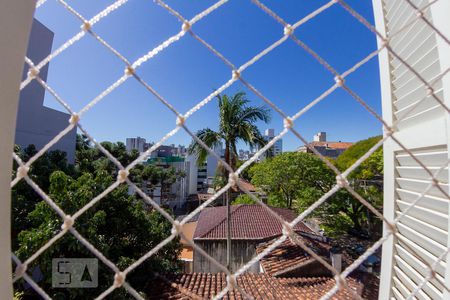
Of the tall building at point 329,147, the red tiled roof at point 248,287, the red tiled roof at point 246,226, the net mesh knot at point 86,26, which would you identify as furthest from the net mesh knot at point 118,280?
the tall building at point 329,147

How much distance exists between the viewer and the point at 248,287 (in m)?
4.10

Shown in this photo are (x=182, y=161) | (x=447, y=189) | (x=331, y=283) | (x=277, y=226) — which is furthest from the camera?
(x=182, y=161)

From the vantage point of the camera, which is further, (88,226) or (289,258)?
(289,258)

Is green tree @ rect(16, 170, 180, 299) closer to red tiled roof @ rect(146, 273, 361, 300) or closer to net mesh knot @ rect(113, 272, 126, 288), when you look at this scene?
red tiled roof @ rect(146, 273, 361, 300)

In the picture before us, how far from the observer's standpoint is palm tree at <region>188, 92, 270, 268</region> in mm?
4941

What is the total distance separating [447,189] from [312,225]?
1091 cm

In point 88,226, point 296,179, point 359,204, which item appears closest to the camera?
point 88,226

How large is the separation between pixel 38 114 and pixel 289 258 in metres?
6.82

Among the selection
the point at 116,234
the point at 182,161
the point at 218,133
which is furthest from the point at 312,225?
the point at 182,161

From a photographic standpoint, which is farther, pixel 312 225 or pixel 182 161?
→ pixel 182 161

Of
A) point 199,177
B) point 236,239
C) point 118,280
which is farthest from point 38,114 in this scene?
point 199,177

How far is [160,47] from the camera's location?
0.69 m

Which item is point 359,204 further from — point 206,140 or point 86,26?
point 86,26

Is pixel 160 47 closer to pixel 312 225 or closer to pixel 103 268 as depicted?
pixel 103 268
